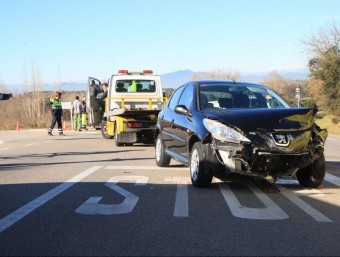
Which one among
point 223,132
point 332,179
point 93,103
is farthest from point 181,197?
point 93,103

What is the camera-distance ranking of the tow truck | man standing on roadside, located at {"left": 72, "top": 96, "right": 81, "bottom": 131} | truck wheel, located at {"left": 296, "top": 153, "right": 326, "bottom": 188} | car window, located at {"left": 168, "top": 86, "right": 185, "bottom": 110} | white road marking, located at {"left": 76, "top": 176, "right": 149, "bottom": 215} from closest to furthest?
white road marking, located at {"left": 76, "top": 176, "right": 149, "bottom": 215} → truck wheel, located at {"left": 296, "top": 153, "right": 326, "bottom": 188} → car window, located at {"left": 168, "top": 86, "right": 185, "bottom": 110} → the tow truck → man standing on roadside, located at {"left": 72, "top": 96, "right": 81, "bottom": 131}

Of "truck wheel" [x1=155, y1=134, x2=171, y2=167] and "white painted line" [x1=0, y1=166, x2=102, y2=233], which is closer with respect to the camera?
"white painted line" [x1=0, y1=166, x2=102, y2=233]

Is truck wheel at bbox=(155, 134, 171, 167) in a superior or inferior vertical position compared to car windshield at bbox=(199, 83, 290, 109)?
inferior

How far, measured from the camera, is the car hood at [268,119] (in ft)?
23.8

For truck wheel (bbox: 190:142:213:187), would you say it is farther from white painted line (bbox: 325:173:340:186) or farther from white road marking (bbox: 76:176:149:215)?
white painted line (bbox: 325:173:340:186)

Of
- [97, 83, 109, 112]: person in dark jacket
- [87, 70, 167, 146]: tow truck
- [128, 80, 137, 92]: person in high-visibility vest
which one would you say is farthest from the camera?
[97, 83, 109, 112]: person in dark jacket

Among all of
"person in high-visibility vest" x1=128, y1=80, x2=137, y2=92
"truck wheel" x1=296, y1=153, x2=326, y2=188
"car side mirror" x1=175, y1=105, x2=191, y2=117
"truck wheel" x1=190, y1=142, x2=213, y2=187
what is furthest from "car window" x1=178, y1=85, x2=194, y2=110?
"person in high-visibility vest" x1=128, y1=80, x2=137, y2=92

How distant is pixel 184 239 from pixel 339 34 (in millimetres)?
42841

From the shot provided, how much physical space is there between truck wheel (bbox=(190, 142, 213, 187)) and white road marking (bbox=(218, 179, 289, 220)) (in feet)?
1.21

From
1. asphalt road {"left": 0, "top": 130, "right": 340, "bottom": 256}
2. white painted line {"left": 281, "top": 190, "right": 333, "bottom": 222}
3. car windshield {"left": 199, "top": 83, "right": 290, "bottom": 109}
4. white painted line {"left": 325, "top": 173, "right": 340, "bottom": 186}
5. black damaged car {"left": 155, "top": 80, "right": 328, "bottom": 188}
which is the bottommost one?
white painted line {"left": 325, "top": 173, "right": 340, "bottom": 186}

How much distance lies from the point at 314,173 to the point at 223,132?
5.62 feet

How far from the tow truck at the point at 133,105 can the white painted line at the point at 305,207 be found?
8.16 meters

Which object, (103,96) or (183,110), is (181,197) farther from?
(103,96)

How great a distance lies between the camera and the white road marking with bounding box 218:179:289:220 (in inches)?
238
